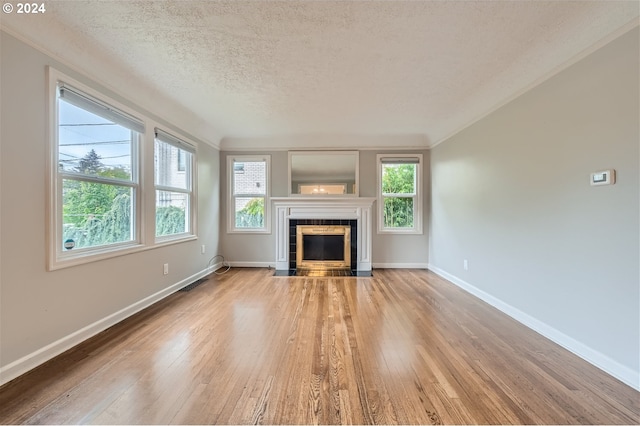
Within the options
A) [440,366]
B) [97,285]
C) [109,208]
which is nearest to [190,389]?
[97,285]

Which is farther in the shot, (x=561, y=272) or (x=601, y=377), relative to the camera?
(x=561, y=272)

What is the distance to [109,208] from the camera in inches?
94.3

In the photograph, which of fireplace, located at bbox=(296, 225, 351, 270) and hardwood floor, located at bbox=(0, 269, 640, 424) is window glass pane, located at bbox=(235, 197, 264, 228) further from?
hardwood floor, located at bbox=(0, 269, 640, 424)

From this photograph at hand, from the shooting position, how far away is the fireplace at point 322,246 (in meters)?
4.57

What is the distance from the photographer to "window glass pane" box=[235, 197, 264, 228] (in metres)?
4.79

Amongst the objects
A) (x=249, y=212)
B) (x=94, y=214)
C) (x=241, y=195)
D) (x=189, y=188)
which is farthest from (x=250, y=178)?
(x=94, y=214)

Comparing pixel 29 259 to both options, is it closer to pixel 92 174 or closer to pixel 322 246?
pixel 92 174

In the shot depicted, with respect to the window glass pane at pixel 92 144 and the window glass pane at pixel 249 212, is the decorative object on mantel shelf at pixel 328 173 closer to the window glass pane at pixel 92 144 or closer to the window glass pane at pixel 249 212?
the window glass pane at pixel 249 212

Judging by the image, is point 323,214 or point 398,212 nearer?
point 323,214

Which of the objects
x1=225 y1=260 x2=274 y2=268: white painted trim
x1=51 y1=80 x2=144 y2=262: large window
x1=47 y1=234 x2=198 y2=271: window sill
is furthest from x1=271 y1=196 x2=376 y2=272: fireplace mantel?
x1=51 y1=80 x2=144 y2=262: large window

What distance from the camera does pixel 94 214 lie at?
2.24 metres

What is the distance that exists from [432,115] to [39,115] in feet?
12.9

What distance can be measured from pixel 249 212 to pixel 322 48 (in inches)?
132

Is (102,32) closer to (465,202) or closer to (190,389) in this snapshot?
(190,389)
